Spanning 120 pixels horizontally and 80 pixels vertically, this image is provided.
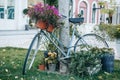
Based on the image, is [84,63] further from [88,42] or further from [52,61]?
[88,42]

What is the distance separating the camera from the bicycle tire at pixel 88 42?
6.26m

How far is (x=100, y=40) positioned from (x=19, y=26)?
17.7 metres

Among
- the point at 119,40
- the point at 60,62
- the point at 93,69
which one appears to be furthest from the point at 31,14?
the point at 119,40

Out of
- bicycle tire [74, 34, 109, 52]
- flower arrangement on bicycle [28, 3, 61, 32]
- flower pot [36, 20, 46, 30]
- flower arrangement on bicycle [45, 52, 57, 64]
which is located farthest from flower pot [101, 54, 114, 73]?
flower pot [36, 20, 46, 30]

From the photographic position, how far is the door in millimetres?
23438

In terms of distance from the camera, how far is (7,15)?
23.7 m

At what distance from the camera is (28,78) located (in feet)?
17.1

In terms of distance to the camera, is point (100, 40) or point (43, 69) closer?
point (43, 69)

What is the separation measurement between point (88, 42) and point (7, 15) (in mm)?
17725

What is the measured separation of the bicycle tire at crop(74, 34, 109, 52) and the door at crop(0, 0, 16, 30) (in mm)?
17099

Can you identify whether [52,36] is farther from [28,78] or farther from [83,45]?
[28,78]

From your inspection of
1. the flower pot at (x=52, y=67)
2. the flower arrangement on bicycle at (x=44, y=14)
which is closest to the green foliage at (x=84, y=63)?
the flower pot at (x=52, y=67)

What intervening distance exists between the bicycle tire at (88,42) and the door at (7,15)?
17.1 meters

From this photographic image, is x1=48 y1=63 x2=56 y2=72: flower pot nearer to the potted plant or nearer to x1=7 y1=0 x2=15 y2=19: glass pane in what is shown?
the potted plant
